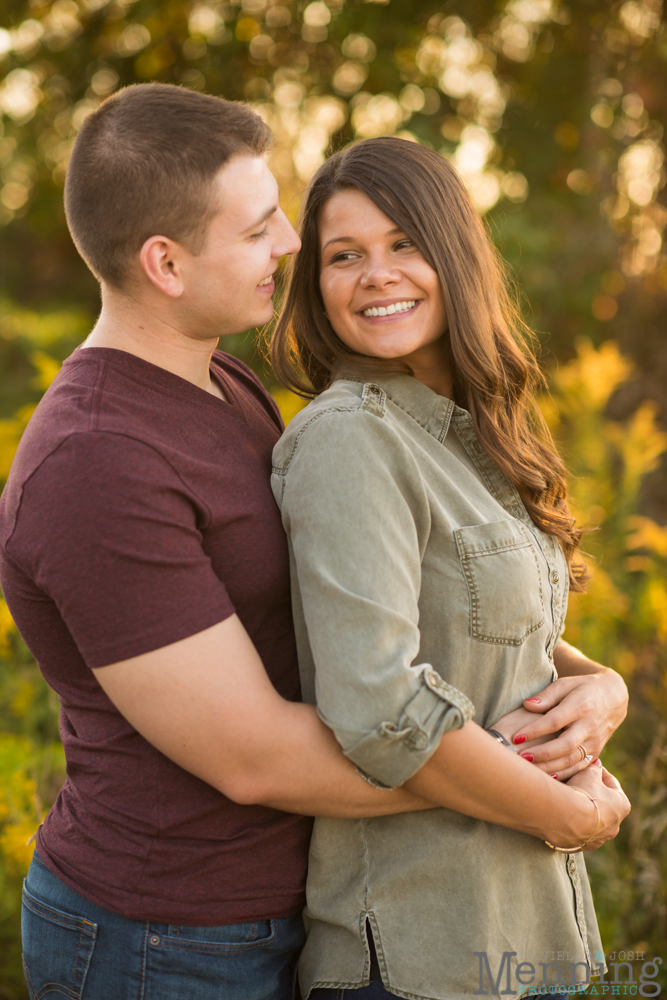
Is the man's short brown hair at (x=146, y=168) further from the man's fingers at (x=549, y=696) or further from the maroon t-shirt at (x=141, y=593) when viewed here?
the man's fingers at (x=549, y=696)

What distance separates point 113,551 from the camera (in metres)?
1.21

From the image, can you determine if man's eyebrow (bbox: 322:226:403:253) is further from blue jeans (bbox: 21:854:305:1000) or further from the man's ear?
blue jeans (bbox: 21:854:305:1000)

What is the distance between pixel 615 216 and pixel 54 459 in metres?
5.43

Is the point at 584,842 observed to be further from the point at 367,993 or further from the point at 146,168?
the point at 146,168

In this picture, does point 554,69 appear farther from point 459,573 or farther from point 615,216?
point 459,573

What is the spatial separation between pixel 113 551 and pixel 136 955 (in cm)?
70

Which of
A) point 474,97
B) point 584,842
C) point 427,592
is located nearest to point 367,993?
point 584,842

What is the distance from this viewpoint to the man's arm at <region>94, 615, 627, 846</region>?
125 centimetres

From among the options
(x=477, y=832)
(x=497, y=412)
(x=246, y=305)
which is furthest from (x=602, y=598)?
(x=246, y=305)

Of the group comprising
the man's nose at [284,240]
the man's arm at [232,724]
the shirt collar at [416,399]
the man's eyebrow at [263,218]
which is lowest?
the man's arm at [232,724]

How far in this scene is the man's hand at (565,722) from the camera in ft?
5.07

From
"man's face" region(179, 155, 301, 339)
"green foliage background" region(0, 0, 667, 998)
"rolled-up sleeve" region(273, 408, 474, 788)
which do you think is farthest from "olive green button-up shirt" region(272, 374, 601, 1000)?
"green foliage background" region(0, 0, 667, 998)

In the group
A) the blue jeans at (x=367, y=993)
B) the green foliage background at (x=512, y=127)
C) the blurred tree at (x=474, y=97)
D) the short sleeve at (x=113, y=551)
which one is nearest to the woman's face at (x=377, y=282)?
the short sleeve at (x=113, y=551)

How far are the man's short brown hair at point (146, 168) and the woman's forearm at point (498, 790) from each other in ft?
3.15
